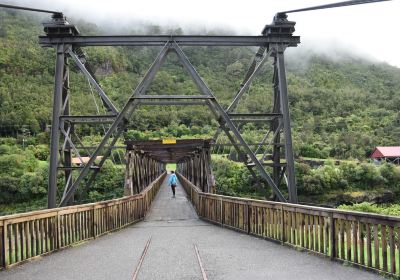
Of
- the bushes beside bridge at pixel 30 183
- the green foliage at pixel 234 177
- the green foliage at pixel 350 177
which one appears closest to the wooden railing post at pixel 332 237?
the bushes beside bridge at pixel 30 183

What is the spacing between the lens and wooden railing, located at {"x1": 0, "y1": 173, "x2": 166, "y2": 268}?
7.08 meters

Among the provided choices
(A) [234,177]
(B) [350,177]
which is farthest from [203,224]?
(B) [350,177]

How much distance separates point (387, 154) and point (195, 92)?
39.5 metres

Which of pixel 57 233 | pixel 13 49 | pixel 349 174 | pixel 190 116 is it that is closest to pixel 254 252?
pixel 57 233

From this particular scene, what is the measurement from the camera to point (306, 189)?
62.8m

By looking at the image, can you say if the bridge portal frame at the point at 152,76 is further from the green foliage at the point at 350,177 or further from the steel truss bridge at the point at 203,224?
the green foliage at the point at 350,177

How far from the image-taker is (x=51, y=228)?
27.9 ft

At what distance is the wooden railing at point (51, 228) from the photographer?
7077mm

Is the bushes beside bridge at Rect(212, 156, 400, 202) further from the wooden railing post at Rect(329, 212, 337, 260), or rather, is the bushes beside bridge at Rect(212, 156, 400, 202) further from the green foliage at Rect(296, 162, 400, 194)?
the wooden railing post at Rect(329, 212, 337, 260)

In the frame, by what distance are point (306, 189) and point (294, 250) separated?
184 feet

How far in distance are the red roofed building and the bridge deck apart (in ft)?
272

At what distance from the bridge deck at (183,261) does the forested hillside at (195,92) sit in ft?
182

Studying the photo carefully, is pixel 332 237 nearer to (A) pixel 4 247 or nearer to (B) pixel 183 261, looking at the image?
(B) pixel 183 261

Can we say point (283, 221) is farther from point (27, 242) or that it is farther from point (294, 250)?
point (27, 242)
